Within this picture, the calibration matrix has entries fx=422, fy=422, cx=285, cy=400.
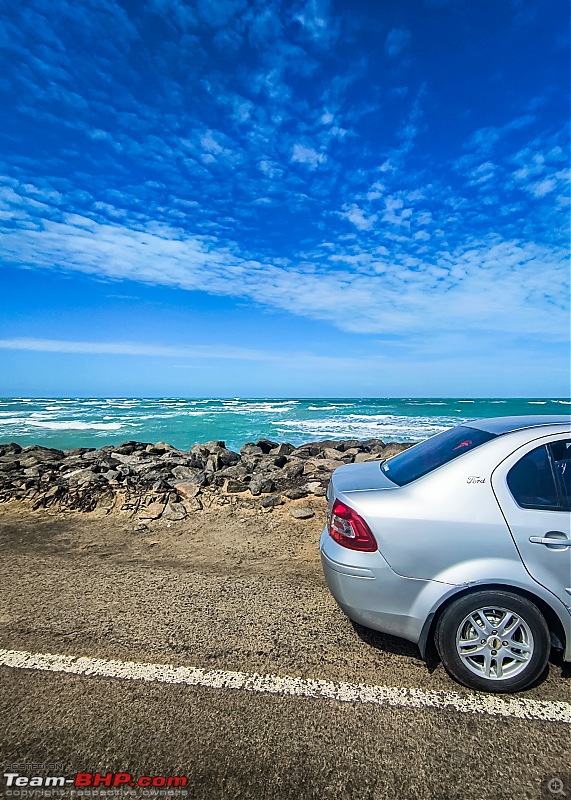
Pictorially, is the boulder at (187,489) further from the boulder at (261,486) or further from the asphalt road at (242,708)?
the asphalt road at (242,708)

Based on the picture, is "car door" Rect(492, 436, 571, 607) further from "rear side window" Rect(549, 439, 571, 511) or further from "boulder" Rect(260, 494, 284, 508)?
"boulder" Rect(260, 494, 284, 508)

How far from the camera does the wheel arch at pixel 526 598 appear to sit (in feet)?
8.41

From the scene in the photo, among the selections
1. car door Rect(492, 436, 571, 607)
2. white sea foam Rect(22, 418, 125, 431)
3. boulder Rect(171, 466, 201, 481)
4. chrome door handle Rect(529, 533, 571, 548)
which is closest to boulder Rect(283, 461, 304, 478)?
boulder Rect(171, 466, 201, 481)

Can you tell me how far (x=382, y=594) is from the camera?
271 cm

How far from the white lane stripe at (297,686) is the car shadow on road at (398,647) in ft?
1.08

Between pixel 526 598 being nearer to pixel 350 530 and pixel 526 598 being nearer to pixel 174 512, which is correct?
pixel 350 530

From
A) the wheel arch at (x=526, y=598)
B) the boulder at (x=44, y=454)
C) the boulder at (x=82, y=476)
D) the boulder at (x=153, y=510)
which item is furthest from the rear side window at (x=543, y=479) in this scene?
the boulder at (x=44, y=454)

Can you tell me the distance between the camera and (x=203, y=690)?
264cm

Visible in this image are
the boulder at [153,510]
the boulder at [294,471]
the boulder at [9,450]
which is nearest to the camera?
the boulder at [153,510]

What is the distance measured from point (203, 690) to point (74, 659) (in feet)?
3.30

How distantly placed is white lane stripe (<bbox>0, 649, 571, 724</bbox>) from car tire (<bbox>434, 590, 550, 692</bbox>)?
112 millimetres

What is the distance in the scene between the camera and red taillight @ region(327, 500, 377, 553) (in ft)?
8.99

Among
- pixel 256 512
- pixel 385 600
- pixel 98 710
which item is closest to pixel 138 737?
pixel 98 710

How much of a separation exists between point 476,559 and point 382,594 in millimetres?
624
